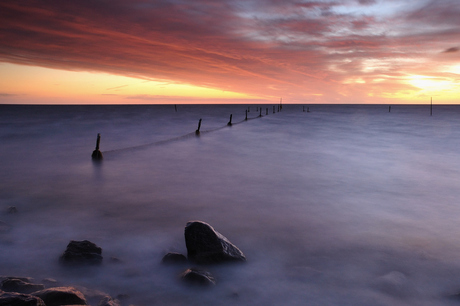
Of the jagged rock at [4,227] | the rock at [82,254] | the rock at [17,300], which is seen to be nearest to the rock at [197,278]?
the rock at [82,254]

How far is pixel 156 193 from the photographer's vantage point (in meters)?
10.5

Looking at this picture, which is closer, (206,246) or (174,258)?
(206,246)

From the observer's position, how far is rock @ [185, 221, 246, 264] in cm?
544

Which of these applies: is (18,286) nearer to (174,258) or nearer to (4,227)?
(174,258)

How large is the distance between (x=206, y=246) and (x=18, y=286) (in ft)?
8.96

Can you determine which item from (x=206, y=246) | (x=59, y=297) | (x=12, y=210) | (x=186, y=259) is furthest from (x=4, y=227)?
(x=206, y=246)

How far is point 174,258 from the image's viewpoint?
→ 560 centimetres

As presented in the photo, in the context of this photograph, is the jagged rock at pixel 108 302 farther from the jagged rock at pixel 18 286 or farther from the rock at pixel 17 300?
the rock at pixel 17 300

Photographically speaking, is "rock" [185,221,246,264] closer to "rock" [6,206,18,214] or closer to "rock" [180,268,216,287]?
"rock" [180,268,216,287]

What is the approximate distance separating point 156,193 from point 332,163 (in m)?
9.90

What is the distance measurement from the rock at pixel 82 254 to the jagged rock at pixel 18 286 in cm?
77

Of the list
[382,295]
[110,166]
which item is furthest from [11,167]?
[382,295]

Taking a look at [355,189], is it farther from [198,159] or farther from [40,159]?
[40,159]

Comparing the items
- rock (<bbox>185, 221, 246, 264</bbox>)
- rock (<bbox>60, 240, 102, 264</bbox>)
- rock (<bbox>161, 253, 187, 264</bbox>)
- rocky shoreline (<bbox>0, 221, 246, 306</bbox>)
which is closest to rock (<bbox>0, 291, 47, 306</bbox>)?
rocky shoreline (<bbox>0, 221, 246, 306</bbox>)
